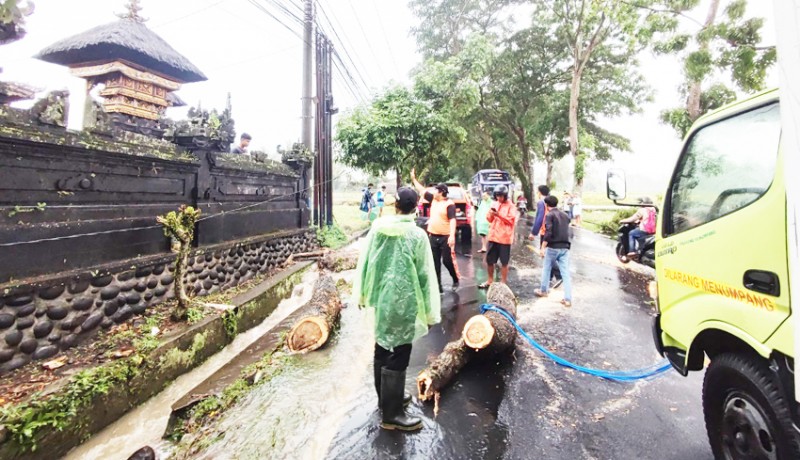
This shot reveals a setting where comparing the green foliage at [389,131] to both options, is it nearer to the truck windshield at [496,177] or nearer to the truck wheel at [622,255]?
the truck wheel at [622,255]

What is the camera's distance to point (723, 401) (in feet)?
7.09

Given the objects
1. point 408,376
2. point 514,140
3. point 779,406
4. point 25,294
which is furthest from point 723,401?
point 514,140

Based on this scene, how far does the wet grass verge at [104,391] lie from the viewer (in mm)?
2814

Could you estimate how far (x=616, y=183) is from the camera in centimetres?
351

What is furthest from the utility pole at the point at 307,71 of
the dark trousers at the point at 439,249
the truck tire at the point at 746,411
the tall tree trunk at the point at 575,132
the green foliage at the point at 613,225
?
the green foliage at the point at 613,225

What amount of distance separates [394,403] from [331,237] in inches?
399

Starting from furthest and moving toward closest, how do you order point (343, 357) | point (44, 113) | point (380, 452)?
point (343, 357) < point (44, 113) < point (380, 452)

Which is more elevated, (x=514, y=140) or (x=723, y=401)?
(x=514, y=140)

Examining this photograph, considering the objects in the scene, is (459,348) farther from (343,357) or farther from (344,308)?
(344,308)

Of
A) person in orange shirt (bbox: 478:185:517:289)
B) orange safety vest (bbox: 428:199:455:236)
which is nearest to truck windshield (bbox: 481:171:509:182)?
person in orange shirt (bbox: 478:185:517:289)

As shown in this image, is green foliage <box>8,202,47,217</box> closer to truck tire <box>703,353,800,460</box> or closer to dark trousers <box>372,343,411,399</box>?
dark trousers <box>372,343,411,399</box>

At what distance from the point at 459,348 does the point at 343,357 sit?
4.92ft

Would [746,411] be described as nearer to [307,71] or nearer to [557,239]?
[557,239]

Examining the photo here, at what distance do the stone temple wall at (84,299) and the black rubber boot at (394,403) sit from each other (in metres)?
3.38
